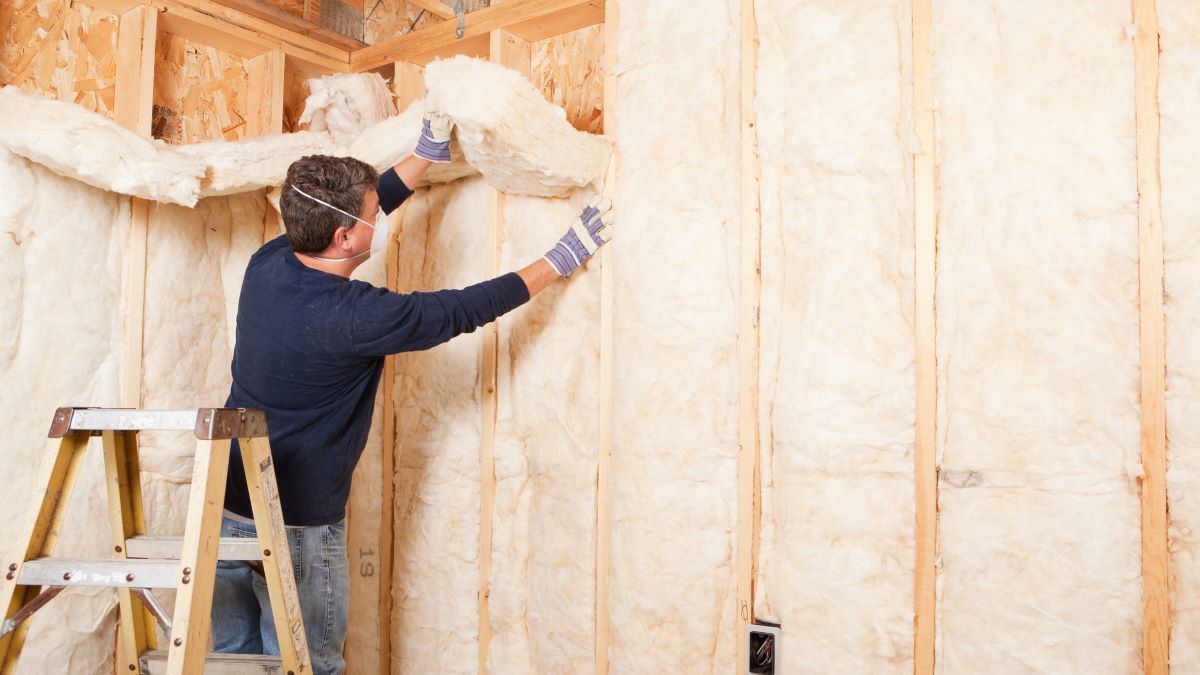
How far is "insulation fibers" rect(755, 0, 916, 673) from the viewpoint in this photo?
1917 millimetres

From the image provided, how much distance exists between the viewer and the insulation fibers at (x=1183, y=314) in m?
1.66

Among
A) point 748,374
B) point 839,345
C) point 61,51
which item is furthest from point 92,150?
point 839,345

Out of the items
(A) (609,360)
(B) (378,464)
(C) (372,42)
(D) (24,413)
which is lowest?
(B) (378,464)

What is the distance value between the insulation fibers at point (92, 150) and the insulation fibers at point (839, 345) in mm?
1720

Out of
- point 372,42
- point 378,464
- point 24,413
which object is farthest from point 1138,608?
point 372,42

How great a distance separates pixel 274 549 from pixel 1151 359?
6.31 ft

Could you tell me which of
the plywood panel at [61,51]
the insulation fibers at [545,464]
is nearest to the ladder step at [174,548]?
the insulation fibers at [545,464]

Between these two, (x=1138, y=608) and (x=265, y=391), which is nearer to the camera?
(x=1138, y=608)

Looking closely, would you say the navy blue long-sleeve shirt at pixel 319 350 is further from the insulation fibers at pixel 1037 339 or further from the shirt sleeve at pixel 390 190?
the insulation fibers at pixel 1037 339

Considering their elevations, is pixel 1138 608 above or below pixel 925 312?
below

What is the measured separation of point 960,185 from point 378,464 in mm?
2136

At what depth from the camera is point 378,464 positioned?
9.67 feet

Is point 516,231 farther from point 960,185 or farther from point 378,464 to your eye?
point 960,185

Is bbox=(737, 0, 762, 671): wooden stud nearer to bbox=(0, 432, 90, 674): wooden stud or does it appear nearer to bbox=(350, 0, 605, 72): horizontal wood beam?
bbox=(350, 0, 605, 72): horizontal wood beam
